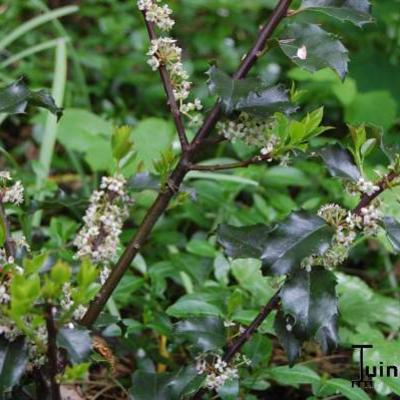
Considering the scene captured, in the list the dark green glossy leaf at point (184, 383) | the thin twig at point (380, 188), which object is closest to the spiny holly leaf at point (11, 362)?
the dark green glossy leaf at point (184, 383)

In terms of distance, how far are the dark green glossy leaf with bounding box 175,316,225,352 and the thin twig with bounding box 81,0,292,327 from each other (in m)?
0.15

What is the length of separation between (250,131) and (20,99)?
14.0 inches

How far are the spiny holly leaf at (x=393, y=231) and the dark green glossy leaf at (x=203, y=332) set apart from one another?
33cm

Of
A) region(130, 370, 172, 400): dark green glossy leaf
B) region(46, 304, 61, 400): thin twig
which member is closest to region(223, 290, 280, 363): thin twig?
region(130, 370, 172, 400): dark green glossy leaf

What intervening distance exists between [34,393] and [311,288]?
18.1 inches

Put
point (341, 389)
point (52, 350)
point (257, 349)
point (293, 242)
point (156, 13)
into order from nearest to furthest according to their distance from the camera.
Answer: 1. point (52, 350)
2. point (293, 242)
3. point (156, 13)
4. point (341, 389)
5. point (257, 349)

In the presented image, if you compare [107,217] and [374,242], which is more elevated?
[374,242]

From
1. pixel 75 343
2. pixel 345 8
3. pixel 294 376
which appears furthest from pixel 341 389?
pixel 345 8

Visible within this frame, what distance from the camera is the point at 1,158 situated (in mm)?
2320

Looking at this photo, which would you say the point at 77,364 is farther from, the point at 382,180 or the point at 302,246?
the point at 382,180

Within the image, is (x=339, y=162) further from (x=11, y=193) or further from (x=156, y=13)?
(x=11, y=193)

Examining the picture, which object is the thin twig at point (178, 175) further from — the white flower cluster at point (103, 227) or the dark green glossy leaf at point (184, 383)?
the dark green glossy leaf at point (184, 383)

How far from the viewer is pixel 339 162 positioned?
41.6 inches

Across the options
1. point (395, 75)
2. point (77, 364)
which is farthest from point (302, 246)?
point (395, 75)
